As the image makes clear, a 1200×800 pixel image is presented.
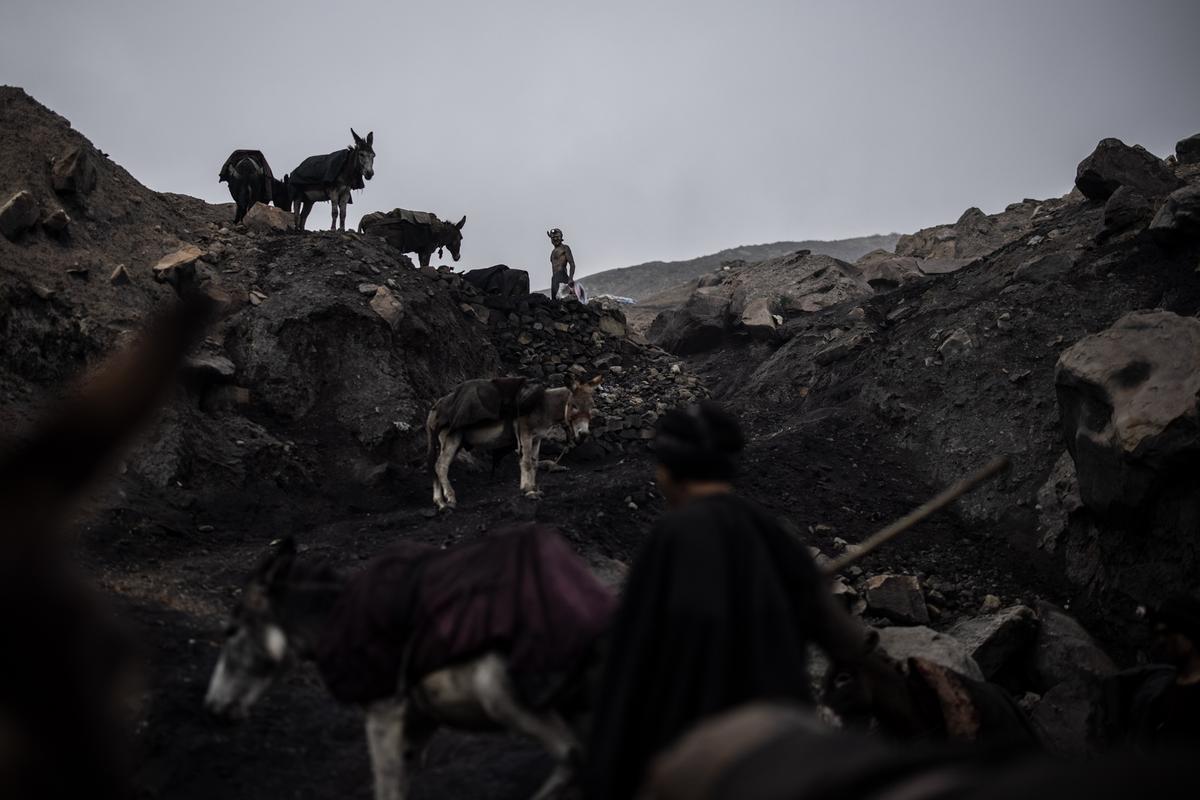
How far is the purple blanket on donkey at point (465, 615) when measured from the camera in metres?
3.48

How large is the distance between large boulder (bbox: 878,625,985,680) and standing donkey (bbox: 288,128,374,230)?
53.7 feet

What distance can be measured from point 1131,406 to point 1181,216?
575 cm

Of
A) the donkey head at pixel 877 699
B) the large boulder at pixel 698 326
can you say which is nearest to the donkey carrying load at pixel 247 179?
the large boulder at pixel 698 326

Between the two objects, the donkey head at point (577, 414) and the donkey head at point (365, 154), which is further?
the donkey head at point (365, 154)

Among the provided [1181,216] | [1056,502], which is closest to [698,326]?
[1181,216]

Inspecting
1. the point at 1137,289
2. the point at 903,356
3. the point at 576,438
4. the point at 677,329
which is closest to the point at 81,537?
the point at 576,438

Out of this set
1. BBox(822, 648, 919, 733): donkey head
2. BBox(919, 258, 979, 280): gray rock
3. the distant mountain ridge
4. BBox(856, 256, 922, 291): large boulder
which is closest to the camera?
BBox(822, 648, 919, 733): donkey head

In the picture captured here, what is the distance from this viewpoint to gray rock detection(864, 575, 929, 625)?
29.9 feet

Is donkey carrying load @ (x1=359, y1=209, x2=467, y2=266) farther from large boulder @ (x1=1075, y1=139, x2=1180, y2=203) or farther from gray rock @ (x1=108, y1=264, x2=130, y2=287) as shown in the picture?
large boulder @ (x1=1075, y1=139, x2=1180, y2=203)

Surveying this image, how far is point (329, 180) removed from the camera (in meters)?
19.9

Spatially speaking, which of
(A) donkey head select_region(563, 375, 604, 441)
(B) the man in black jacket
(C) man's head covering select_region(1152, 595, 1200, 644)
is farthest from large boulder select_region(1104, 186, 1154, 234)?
(B) the man in black jacket

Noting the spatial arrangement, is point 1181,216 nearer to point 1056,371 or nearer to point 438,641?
point 1056,371

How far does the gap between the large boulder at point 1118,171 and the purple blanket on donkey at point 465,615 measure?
710 inches

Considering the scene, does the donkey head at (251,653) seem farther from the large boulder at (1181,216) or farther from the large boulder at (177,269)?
the large boulder at (1181,216)
